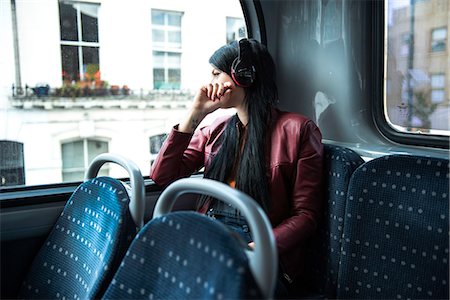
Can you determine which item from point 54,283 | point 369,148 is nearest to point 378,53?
point 369,148

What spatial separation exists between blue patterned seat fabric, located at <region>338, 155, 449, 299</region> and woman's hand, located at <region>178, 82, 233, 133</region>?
2.04 ft

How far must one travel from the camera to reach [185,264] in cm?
102

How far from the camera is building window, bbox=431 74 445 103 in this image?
6.05 ft

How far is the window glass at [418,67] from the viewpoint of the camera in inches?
72.2

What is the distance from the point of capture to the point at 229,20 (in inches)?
95.0

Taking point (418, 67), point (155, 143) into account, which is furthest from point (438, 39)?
point (155, 143)

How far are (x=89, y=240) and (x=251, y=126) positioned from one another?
0.78 m

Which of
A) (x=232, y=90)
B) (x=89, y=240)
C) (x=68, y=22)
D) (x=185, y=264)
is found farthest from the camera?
(x=68, y=22)

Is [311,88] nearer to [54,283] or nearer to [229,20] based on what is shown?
[229,20]

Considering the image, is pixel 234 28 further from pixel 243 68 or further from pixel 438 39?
pixel 438 39

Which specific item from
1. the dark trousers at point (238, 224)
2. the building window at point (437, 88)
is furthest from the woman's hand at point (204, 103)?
the building window at point (437, 88)

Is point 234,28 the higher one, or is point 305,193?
point 234,28

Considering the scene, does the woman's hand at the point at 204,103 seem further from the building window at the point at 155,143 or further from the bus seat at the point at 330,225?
the bus seat at the point at 330,225

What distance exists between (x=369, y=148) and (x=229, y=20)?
997mm
